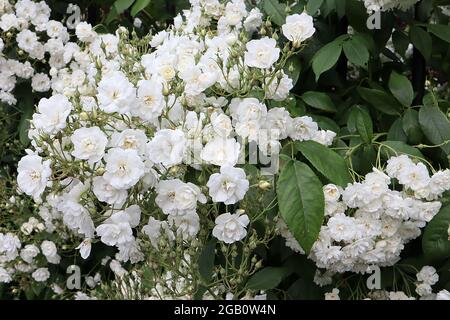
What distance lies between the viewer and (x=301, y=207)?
1517 millimetres

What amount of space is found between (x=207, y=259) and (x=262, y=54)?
0.54 m

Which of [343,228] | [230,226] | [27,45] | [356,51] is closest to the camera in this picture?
[230,226]

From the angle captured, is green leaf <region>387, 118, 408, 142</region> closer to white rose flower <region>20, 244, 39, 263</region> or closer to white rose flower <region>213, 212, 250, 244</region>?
white rose flower <region>213, 212, 250, 244</region>

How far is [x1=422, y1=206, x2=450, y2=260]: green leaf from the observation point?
5.54 ft

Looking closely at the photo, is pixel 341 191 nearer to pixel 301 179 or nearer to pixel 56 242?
pixel 301 179

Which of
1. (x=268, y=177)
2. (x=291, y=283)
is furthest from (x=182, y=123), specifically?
(x=291, y=283)

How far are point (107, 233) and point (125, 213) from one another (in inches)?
2.3

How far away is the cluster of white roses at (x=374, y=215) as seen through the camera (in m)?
1.63

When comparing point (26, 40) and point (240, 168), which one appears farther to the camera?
point (26, 40)

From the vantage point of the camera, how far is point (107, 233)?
1477mm

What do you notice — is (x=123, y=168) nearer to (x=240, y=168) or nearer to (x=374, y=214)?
(x=240, y=168)

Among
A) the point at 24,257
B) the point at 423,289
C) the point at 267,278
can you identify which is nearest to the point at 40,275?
the point at 24,257

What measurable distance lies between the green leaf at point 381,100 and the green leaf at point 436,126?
126mm

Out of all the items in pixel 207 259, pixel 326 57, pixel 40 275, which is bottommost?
pixel 40 275
